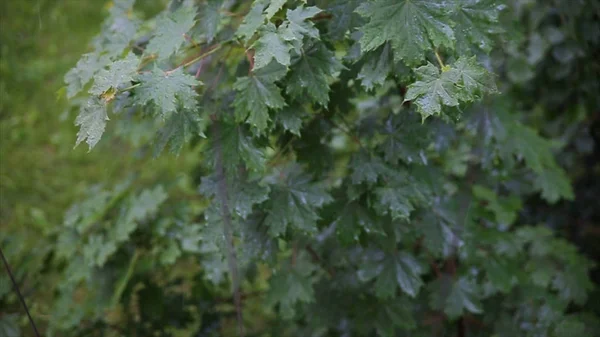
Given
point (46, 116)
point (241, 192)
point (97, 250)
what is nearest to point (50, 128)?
point (46, 116)

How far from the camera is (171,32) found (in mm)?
1272

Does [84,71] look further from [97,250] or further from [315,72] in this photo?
[97,250]

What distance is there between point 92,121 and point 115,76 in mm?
92

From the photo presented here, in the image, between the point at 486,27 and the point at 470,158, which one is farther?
the point at 470,158

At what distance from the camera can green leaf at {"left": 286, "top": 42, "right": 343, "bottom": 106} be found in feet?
3.90

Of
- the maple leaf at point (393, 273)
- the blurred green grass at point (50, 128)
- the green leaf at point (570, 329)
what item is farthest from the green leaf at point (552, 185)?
the blurred green grass at point (50, 128)

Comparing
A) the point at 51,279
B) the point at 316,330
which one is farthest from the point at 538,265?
the point at 51,279

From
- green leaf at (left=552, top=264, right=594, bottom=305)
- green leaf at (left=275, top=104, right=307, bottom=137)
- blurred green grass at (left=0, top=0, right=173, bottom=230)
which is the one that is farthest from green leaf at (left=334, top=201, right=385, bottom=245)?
blurred green grass at (left=0, top=0, right=173, bottom=230)

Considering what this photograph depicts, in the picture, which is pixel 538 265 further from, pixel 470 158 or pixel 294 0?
pixel 294 0

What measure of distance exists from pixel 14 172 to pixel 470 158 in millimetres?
2028

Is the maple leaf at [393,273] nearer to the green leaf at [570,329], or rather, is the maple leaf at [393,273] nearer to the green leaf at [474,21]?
the green leaf at [570,329]

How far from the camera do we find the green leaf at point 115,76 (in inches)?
41.8

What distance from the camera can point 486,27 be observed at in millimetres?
1209

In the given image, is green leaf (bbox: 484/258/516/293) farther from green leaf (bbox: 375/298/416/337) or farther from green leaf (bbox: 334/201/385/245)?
green leaf (bbox: 334/201/385/245)
